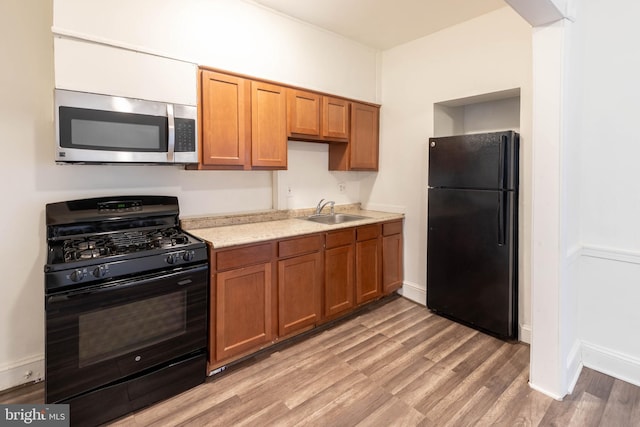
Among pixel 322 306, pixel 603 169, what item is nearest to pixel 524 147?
pixel 603 169

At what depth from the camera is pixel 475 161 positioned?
2.78 m

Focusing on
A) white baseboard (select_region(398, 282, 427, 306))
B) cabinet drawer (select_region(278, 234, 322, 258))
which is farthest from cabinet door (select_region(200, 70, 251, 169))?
white baseboard (select_region(398, 282, 427, 306))

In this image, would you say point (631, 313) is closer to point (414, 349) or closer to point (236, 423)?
point (414, 349)

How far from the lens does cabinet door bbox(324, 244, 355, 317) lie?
2883mm

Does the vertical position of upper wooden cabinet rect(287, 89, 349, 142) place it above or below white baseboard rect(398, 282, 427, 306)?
above

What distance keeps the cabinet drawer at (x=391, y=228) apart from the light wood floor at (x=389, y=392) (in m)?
1.10

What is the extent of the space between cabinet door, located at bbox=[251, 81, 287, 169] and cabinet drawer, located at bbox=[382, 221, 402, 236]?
1253 millimetres

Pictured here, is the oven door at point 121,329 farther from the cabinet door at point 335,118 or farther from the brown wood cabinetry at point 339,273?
the cabinet door at point 335,118

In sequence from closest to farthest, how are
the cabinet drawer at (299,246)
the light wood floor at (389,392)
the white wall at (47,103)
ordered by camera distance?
the light wood floor at (389,392), the white wall at (47,103), the cabinet drawer at (299,246)

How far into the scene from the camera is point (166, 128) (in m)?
2.20

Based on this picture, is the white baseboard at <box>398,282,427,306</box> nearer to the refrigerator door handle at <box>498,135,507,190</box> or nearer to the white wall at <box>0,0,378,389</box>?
the refrigerator door handle at <box>498,135,507,190</box>

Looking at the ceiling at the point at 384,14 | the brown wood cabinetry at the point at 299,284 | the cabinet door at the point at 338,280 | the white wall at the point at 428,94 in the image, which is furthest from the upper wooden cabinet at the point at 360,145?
the brown wood cabinetry at the point at 299,284

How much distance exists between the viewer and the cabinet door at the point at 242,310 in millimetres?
2219

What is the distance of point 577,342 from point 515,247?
0.78m
